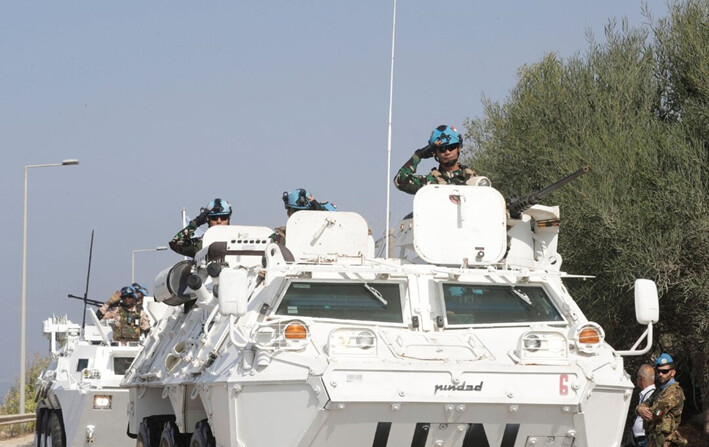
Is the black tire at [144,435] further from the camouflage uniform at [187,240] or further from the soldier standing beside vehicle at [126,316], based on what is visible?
the soldier standing beside vehicle at [126,316]

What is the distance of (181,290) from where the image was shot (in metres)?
13.1

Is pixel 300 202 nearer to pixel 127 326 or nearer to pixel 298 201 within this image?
pixel 298 201

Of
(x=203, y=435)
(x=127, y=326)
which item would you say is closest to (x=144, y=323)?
(x=127, y=326)

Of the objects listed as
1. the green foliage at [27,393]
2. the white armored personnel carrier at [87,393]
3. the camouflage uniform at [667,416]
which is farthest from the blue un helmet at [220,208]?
the green foliage at [27,393]

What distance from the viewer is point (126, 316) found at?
20750mm

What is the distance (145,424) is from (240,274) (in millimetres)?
4108

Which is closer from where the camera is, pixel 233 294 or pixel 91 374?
pixel 233 294

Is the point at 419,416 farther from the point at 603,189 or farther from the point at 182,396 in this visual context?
the point at 603,189

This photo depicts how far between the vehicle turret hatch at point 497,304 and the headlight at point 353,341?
1259 mm

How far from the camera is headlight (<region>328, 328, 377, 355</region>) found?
9953mm

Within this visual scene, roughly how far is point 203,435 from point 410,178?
158 inches

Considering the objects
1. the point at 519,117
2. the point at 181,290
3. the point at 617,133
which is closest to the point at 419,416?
the point at 181,290

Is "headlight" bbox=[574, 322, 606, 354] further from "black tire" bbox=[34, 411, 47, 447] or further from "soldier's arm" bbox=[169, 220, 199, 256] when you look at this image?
"black tire" bbox=[34, 411, 47, 447]

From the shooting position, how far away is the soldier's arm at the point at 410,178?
45.4 feet
